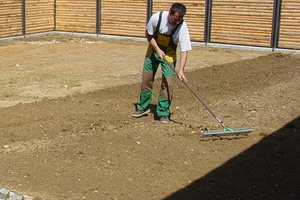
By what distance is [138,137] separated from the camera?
8.64 m

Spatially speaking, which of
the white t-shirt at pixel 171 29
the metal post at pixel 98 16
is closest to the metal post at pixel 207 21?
the metal post at pixel 98 16

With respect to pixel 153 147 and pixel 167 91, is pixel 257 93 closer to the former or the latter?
pixel 167 91

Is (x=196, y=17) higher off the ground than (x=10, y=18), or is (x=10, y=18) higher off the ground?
(x=196, y=17)

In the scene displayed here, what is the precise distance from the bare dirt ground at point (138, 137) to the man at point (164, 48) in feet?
0.88

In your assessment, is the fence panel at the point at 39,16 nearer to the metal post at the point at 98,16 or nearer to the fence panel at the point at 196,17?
the metal post at the point at 98,16

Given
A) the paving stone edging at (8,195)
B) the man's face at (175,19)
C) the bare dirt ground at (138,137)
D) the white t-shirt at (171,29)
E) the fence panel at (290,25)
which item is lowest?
the bare dirt ground at (138,137)

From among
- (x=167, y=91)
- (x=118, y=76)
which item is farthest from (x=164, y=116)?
(x=118, y=76)

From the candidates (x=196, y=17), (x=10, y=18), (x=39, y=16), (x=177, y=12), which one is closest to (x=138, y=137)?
(x=177, y=12)

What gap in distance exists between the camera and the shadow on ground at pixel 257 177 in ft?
21.6

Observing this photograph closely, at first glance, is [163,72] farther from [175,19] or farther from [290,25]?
[290,25]

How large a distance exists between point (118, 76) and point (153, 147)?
18.4 ft

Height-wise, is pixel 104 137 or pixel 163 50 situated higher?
pixel 163 50

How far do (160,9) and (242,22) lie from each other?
109 inches

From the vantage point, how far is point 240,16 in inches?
733
